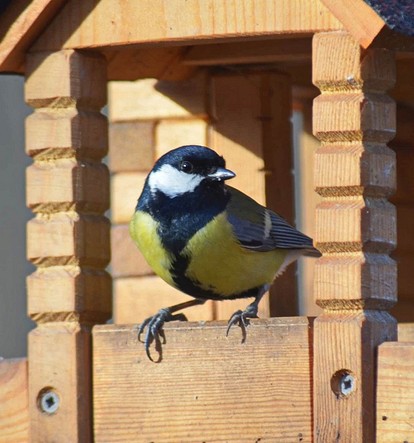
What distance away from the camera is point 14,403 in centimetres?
525

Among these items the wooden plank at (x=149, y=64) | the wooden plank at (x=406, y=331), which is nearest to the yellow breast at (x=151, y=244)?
the wooden plank at (x=149, y=64)

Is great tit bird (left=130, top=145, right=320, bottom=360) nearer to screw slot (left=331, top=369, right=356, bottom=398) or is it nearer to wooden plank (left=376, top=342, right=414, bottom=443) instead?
screw slot (left=331, top=369, right=356, bottom=398)

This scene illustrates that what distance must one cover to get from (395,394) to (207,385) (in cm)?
58

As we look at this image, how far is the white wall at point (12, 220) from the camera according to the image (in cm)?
893

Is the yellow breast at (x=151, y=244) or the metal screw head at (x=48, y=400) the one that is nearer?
the metal screw head at (x=48, y=400)

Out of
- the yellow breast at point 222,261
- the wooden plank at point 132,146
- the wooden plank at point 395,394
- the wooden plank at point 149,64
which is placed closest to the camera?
the wooden plank at point 395,394

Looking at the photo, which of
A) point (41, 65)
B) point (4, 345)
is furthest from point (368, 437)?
point (4, 345)

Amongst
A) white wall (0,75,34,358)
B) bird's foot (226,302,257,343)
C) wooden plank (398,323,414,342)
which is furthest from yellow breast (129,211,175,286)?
white wall (0,75,34,358)

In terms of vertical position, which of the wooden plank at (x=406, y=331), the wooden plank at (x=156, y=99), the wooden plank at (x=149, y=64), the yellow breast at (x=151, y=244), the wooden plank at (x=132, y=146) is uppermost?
the wooden plank at (x=149, y=64)

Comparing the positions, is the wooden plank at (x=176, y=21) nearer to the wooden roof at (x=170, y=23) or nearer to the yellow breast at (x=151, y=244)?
the wooden roof at (x=170, y=23)

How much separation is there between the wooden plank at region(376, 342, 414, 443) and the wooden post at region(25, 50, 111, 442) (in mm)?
941

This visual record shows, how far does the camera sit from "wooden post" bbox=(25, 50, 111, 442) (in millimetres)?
5152

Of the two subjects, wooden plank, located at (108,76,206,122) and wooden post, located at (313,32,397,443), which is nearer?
wooden post, located at (313,32,397,443)

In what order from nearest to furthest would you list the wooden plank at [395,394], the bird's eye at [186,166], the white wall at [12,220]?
the wooden plank at [395,394]
the bird's eye at [186,166]
the white wall at [12,220]
